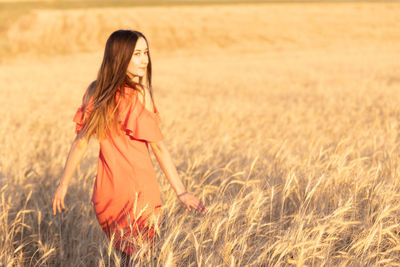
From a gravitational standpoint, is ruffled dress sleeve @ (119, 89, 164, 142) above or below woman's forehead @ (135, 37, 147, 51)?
below

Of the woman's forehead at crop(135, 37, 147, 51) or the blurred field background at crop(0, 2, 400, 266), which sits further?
the woman's forehead at crop(135, 37, 147, 51)

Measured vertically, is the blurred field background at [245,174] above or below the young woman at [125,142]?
below

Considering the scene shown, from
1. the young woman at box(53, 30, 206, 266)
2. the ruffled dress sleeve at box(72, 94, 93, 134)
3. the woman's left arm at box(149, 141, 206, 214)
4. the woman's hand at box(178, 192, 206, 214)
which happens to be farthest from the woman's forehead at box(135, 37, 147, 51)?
the woman's hand at box(178, 192, 206, 214)

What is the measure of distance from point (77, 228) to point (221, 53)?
2638cm

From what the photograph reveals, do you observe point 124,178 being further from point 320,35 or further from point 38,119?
point 320,35

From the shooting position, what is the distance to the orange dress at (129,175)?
6.22 ft

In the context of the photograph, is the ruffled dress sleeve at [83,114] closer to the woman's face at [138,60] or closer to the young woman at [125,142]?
the young woman at [125,142]

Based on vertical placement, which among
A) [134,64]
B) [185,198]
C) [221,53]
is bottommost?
[221,53]

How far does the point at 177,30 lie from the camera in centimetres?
3572

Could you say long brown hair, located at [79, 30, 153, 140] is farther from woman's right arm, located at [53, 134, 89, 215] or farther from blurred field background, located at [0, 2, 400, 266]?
blurred field background, located at [0, 2, 400, 266]

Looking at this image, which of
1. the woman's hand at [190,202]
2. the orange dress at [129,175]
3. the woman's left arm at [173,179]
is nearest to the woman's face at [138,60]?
the orange dress at [129,175]

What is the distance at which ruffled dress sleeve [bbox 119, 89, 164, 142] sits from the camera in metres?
1.88

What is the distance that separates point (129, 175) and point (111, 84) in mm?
451

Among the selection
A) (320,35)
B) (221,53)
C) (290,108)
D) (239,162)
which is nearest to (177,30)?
(221,53)
